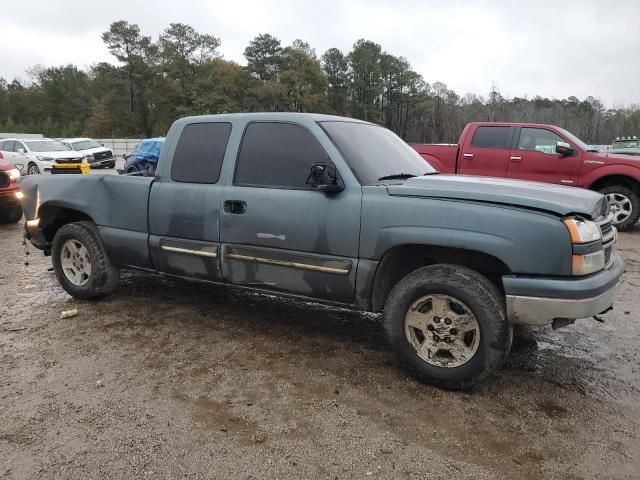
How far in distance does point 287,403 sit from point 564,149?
24.5ft

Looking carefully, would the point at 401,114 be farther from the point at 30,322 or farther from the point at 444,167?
the point at 30,322

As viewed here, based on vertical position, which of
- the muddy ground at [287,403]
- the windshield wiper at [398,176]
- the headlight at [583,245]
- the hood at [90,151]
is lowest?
the muddy ground at [287,403]

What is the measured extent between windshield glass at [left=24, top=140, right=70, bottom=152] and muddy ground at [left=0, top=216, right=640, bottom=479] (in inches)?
696

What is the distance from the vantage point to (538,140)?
8.87 metres

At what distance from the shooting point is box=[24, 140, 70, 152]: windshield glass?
19516 mm

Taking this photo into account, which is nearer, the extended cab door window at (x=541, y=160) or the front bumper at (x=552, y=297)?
the front bumper at (x=552, y=297)

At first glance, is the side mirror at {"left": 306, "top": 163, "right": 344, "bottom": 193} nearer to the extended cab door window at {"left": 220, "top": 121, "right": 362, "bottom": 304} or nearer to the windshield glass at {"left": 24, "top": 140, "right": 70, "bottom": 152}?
the extended cab door window at {"left": 220, "top": 121, "right": 362, "bottom": 304}

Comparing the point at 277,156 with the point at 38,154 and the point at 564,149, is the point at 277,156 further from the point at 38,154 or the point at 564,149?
the point at 38,154

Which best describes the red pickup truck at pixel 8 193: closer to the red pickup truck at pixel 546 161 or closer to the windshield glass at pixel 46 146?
the red pickup truck at pixel 546 161

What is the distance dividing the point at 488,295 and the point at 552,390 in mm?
850

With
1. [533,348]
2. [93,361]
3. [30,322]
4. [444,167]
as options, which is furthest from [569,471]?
[444,167]

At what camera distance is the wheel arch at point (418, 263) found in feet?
10.4

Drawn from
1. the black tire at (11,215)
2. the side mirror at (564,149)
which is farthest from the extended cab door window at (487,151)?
the black tire at (11,215)

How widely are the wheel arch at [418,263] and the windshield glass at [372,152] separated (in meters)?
0.57
